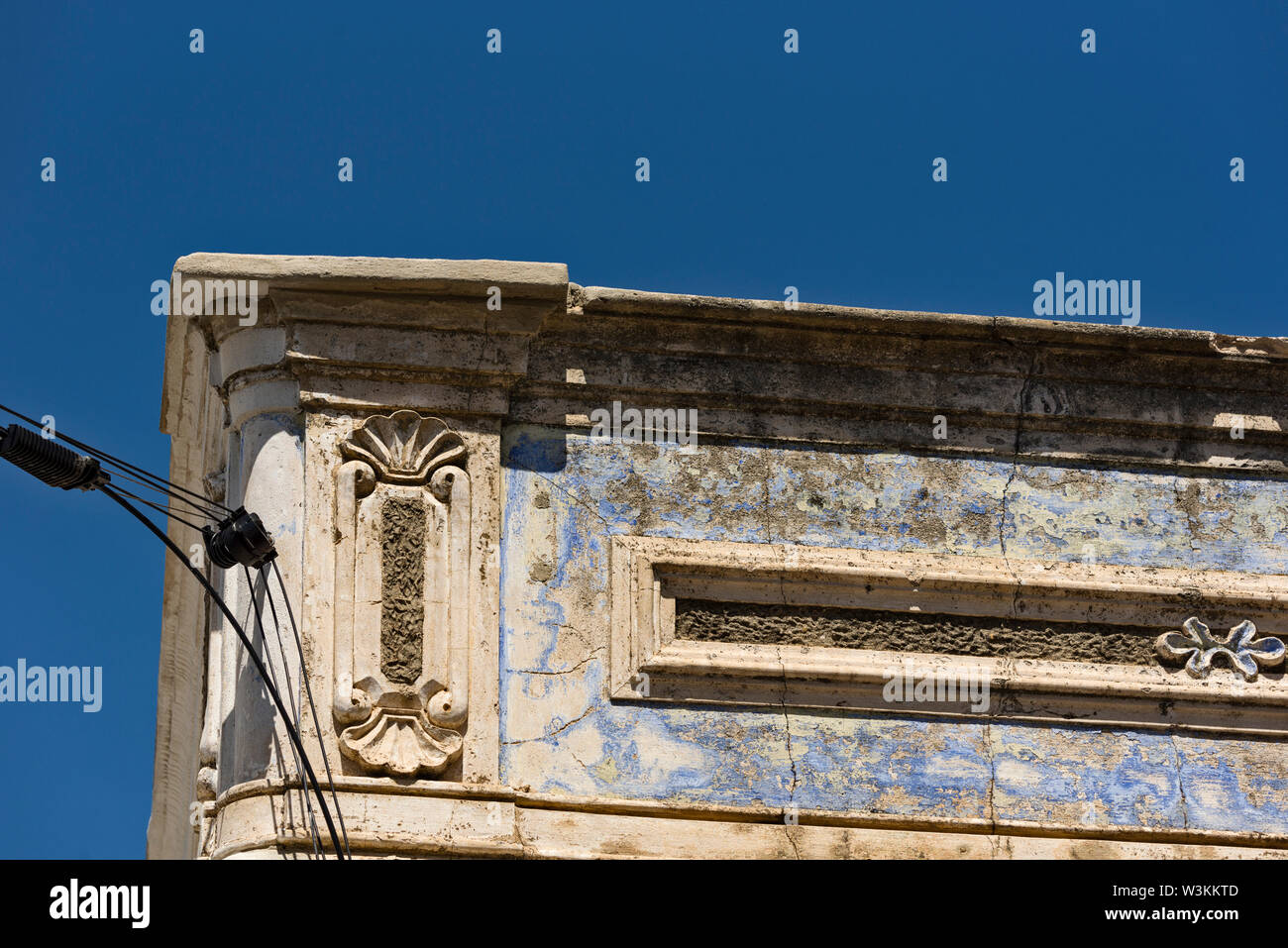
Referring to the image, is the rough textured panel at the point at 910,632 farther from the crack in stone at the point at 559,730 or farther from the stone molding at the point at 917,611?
the crack in stone at the point at 559,730

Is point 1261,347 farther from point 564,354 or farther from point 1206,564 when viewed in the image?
point 564,354

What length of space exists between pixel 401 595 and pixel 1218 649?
3.10 meters

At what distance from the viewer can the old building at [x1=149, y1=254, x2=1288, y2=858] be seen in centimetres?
820

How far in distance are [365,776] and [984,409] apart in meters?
2.86

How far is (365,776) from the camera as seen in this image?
797 centimetres

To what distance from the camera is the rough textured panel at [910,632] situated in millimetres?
8609

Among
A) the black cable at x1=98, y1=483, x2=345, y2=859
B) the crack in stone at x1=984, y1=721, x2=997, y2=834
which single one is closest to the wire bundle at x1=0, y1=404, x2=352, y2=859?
the black cable at x1=98, y1=483, x2=345, y2=859

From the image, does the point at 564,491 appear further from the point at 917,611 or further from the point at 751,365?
the point at 917,611

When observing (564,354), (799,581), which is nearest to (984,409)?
(799,581)

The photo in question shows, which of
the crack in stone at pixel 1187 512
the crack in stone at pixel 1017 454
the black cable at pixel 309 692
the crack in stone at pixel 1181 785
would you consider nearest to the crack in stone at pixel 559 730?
the black cable at pixel 309 692

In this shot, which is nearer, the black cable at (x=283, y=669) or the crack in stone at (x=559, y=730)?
the black cable at (x=283, y=669)

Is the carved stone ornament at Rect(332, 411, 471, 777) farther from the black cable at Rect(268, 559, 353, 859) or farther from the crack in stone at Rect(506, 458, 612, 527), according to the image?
the crack in stone at Rect(506, 458, 612, 527)

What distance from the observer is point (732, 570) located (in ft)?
28.3

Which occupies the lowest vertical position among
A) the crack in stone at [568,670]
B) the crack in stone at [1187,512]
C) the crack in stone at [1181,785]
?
the crack in stone at [1181,785]
